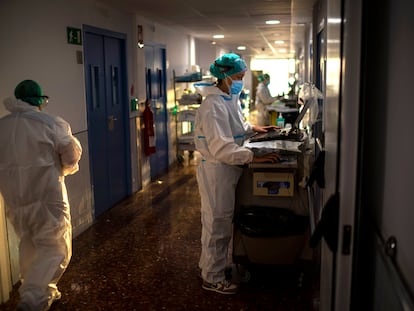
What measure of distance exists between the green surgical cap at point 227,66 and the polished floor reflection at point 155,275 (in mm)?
1346

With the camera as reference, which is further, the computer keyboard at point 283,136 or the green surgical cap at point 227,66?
the computer keyboard at point 283,136

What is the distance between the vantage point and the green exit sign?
153 inches

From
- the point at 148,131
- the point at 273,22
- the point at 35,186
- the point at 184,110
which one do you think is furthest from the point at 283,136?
the point at 184,110

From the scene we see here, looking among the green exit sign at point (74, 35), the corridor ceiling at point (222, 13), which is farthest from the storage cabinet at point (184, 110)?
the green exit sign at point (74, 35)

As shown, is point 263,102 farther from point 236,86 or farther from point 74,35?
point 236,86

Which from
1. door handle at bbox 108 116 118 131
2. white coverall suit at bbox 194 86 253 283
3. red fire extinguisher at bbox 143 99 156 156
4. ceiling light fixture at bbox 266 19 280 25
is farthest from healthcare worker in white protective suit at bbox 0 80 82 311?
ceiling light fixture at bbox 266 19 280 25

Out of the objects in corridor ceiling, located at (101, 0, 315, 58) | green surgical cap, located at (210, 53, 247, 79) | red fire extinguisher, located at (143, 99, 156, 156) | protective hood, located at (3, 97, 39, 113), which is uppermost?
corridor ceiling, located at (101, 0, 315, 58)

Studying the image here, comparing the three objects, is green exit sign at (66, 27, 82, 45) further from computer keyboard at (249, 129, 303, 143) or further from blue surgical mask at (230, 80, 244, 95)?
computer keyboard at (249, 129, 303, 143)

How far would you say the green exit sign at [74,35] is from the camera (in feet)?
12.7

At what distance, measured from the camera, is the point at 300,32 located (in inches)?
292

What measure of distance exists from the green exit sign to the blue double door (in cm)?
16

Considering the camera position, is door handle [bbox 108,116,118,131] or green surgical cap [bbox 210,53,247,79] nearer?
green surgical cap [bbox 210,53,247,79]

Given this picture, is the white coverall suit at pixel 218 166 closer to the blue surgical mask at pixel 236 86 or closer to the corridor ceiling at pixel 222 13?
the blue surgical mask at pixel 236 86

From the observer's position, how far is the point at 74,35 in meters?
3.96
